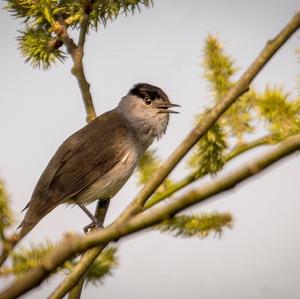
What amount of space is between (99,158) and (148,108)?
2.51ft

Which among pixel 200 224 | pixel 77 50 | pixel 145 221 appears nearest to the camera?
pixel 145 221

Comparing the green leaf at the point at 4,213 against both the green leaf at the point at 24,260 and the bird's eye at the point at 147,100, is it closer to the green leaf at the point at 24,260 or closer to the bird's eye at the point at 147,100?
the green leaf at the point at 24,260

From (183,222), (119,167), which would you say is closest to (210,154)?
(183,222)

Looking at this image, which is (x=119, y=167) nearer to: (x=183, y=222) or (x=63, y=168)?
(x=63, y=168)

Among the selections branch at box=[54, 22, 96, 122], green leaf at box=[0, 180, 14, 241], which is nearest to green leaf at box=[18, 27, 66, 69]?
branch at box=[54, 22, 96, 122]

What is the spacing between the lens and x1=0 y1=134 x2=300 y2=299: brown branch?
1.03 meters

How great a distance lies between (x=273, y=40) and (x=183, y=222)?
718mm

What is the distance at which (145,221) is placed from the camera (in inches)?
40.9

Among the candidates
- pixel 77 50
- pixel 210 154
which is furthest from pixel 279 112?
pixel 77 50

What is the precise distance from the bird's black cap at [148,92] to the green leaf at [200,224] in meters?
3.16

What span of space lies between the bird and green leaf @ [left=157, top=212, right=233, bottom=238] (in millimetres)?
2106

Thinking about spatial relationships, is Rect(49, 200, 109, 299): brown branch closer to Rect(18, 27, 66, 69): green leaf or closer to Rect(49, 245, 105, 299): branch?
Rect(49, 245, 105, 299): branch

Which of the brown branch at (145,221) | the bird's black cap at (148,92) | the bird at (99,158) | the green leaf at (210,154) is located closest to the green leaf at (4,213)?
the brown branch at (145,221)

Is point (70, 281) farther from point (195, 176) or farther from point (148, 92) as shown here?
point (148, 92)
